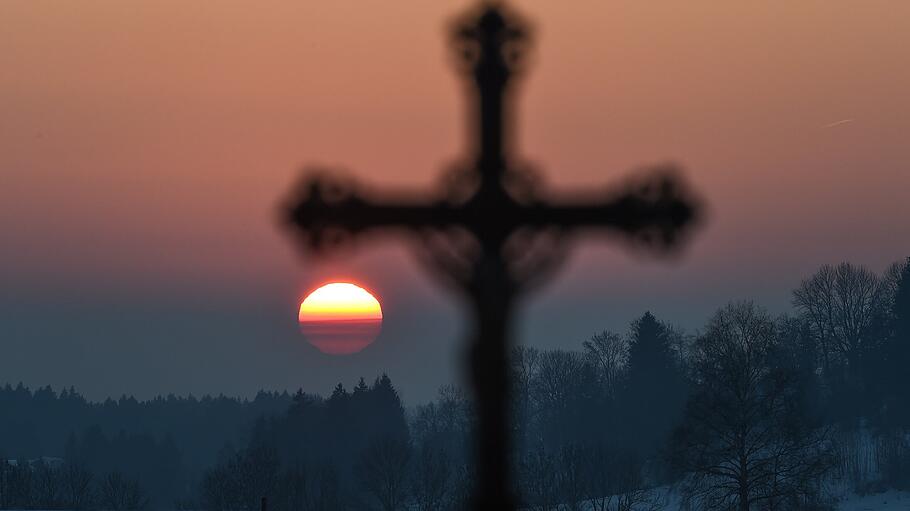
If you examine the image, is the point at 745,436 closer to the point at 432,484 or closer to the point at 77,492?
the point at 432,484

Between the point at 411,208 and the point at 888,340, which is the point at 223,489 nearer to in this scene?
the point at 888,340

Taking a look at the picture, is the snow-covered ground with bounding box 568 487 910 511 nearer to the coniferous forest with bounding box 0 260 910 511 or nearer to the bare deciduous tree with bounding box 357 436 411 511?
the coniferous forest with bounding box 0 260 910 511

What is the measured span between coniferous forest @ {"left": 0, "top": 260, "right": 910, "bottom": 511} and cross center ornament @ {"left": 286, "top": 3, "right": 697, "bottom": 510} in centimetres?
4460

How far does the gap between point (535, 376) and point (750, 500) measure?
360ft

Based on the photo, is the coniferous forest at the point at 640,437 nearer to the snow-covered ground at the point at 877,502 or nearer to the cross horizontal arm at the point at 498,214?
the snow-covered ground at the point at 877,502

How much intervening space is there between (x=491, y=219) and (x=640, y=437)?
4957 inches

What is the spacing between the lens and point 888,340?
357ft

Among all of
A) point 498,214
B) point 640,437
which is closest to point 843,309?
point 640,437

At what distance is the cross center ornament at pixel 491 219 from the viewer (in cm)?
529

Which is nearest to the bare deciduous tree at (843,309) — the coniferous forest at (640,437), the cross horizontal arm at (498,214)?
the coniferous forest at (640,437)

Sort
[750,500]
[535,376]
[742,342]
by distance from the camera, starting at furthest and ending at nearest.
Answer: [535,376], [742,342], [750,500]

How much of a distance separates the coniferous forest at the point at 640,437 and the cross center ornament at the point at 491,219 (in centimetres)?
4460

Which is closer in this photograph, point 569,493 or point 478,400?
point 478,400

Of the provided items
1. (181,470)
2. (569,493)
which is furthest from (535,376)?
(569,493)
